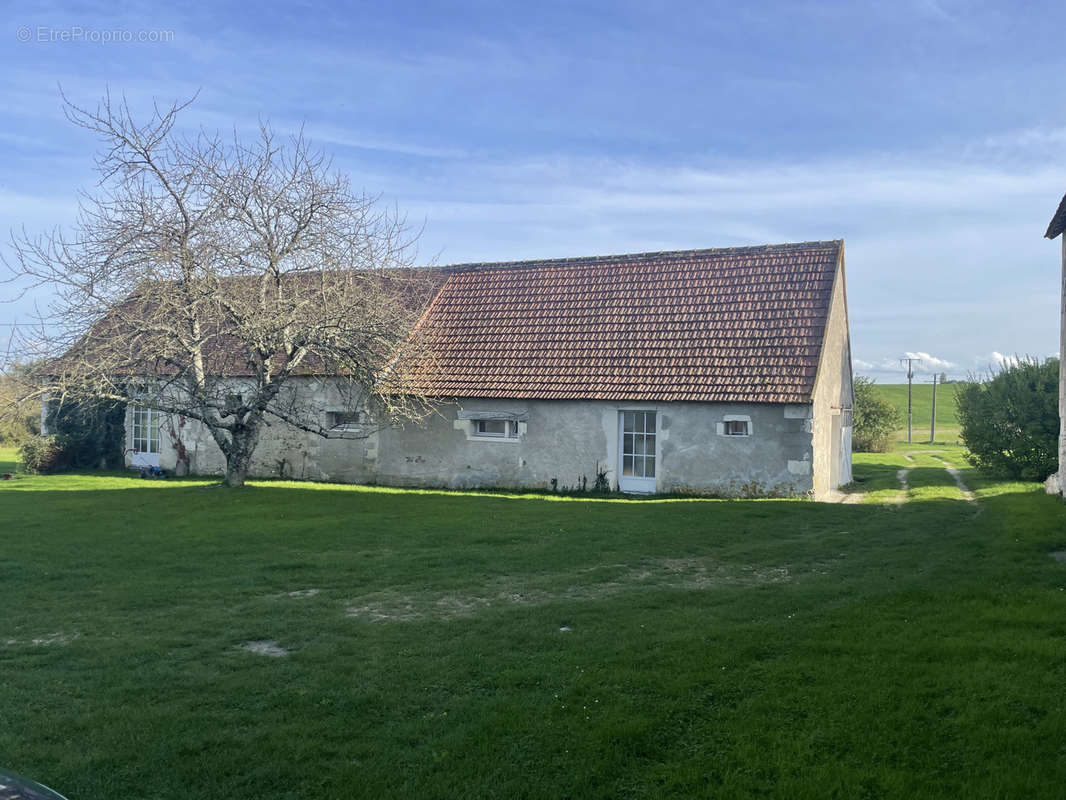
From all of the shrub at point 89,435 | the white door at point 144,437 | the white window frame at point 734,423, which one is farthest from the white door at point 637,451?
the shrub at point 89,435

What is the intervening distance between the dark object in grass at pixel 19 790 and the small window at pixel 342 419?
1905 centimetres

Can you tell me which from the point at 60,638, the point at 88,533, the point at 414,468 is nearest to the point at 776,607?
the point at 60,638

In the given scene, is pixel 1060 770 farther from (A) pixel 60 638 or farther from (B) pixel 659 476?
(B) pixel 659 476

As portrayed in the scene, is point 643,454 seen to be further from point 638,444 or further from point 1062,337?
point 1062,337

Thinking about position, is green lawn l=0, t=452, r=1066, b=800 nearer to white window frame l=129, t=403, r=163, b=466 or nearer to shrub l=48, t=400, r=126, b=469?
white window frame l=129, t=403, r=163, b=466

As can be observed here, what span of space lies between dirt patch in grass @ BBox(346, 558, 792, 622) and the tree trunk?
11.3 meters

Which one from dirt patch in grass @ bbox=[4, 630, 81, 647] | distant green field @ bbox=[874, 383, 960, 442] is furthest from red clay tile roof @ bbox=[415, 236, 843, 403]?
distant green field @ bbox=[874, 383, 960, 442]

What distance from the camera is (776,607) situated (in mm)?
7977

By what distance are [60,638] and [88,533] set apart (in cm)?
637

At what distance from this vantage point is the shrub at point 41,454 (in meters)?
24.7

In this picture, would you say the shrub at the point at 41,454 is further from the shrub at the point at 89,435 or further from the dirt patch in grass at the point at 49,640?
the dirt patch in grass at the point at 49,640

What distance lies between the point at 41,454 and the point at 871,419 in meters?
35.3

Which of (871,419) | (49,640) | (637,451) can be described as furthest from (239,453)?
(871,419)

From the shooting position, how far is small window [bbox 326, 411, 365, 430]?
22.1 m
